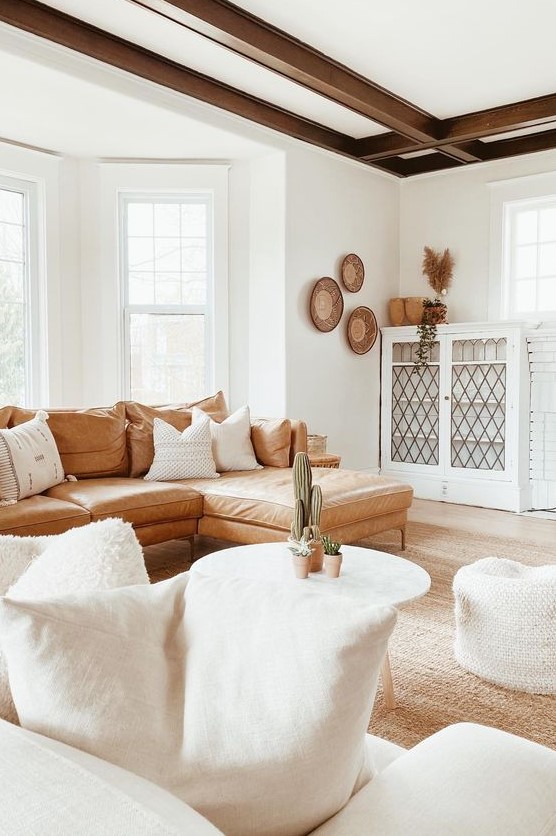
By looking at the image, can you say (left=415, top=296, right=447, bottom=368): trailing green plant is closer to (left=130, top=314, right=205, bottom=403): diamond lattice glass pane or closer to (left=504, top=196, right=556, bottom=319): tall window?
(left=504, top=196, right=556, bottom=319): tall window

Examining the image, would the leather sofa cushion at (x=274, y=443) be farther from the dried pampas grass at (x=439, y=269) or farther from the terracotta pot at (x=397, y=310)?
the dried pampas grass at (x=439, y=269)

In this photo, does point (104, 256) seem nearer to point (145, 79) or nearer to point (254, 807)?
point (145, 79)

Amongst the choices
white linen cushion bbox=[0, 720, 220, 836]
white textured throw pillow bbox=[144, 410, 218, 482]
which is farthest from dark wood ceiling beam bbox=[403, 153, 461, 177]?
white linen cushion bbox=[0, 720, 220, 836]

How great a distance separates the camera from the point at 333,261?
18.8ft

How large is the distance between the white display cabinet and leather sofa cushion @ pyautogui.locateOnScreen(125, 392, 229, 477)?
2.13 m

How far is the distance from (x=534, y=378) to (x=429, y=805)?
5.01 meters

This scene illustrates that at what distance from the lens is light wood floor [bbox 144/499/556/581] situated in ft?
13.0

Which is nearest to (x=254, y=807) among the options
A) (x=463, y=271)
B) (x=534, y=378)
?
(x=534, y=378)

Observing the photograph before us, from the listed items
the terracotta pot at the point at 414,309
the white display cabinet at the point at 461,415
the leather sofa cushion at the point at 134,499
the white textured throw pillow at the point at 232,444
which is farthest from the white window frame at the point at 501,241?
the leather sofa cushion at the point at 134,499

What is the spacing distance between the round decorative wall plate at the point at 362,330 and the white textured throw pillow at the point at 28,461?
2901mm

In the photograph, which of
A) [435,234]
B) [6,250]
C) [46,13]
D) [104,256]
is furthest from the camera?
[435,234]

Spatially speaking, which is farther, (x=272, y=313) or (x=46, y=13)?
(x=272, y=313)

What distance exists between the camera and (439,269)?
6.05 metres

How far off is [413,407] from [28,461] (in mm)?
3577
